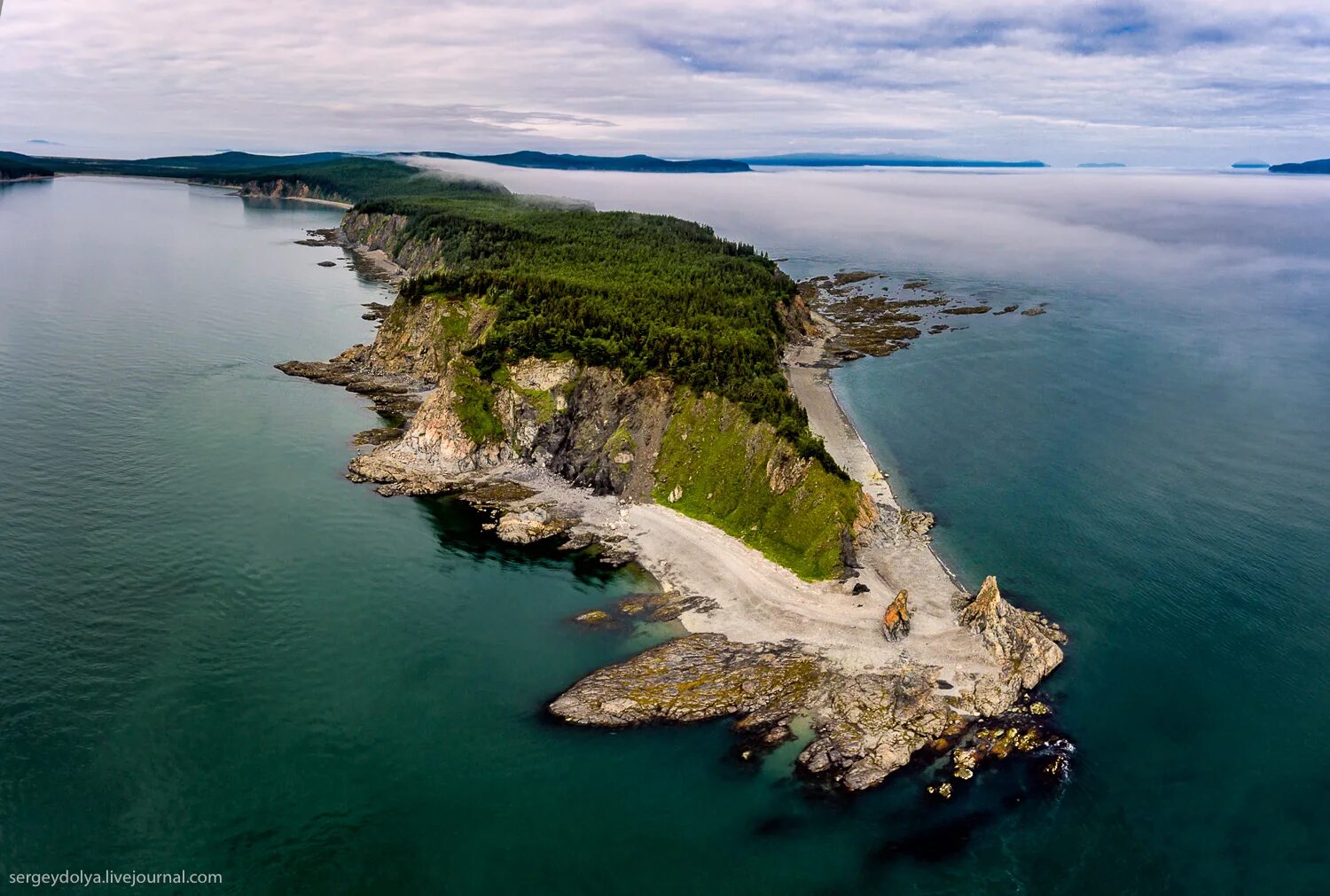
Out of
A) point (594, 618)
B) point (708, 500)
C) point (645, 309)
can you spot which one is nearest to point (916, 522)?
point (708, 500)

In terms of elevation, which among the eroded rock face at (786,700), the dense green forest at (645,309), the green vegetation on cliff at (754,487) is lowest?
the eroded rock face at (786,700)

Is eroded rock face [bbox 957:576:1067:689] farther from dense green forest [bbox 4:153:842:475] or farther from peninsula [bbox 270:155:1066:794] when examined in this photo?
dense green forest [bbox 4:153:842:475]

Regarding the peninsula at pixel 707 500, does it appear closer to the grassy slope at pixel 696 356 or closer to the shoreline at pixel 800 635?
the shoreline at pixel 800 635

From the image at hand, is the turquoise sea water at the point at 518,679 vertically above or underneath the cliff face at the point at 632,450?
underneath

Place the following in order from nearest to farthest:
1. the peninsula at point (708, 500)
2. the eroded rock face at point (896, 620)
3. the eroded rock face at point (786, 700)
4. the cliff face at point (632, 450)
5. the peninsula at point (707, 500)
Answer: the eroded rock face at point (786, 700)
the peninsula at point (708, 500)
the peninsula at point (707, 500)
the eroded rock face at point (896, 620)
the cliff face at point (632, 450)

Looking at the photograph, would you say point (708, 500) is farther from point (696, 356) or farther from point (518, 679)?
point (518, 679)

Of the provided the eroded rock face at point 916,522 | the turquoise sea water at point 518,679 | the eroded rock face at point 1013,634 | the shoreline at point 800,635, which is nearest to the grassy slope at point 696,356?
the shoreline at point 800,635
